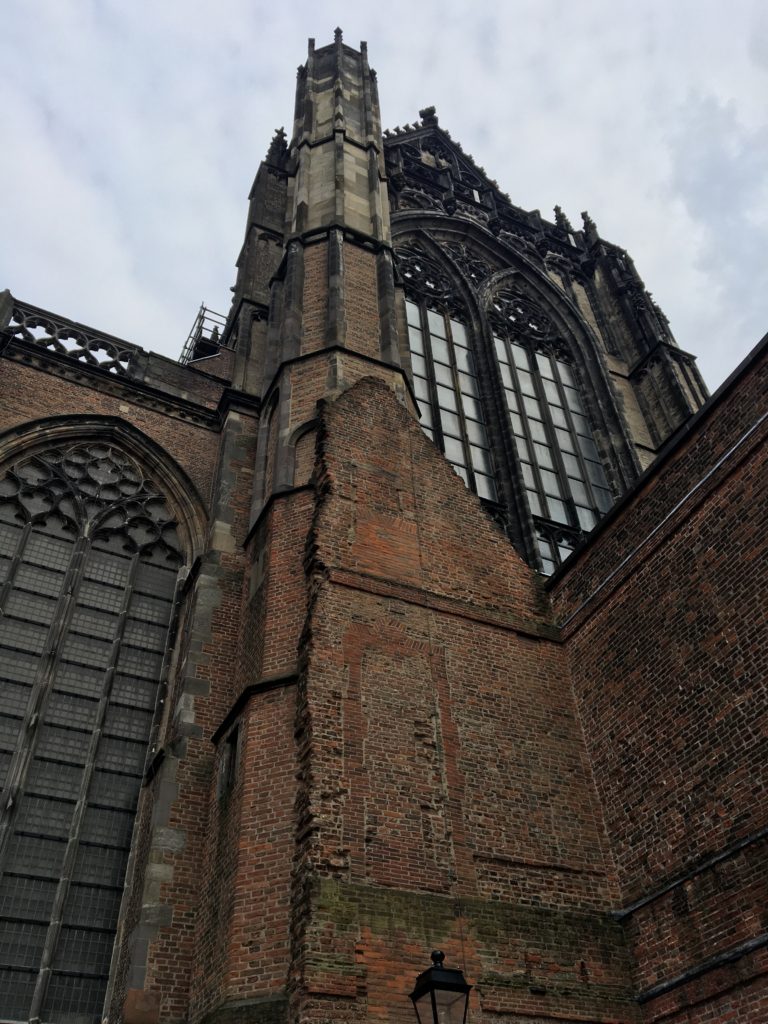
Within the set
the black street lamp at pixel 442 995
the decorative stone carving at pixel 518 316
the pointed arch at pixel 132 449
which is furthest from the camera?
the decorative stone carving at pixel 518 316

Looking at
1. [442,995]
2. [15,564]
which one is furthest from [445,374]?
[442,995]

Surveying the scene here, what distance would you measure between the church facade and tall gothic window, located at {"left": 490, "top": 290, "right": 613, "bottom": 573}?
4.97 ft

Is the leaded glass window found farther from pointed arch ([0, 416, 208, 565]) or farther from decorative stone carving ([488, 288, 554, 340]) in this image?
pointed arch ([0, 416, 208, 565])

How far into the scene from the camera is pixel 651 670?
8.24m

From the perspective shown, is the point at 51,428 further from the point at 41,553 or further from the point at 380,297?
the point at 380,297

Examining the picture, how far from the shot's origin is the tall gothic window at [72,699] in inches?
311

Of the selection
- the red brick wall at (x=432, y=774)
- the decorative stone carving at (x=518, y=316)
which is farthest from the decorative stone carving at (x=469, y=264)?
the red brick wall at (x=432, y=774)

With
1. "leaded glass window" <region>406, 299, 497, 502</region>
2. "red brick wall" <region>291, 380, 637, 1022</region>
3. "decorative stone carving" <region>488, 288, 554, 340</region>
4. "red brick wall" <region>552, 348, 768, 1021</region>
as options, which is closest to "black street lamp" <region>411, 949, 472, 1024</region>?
"red brick wall" <region>291, 380, 637, 1022</region>

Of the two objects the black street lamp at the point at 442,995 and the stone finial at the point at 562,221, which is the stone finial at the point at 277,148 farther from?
the black street lamp at the point at 442,995

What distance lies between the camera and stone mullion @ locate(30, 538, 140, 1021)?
25.1ft

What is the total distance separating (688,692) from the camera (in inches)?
303

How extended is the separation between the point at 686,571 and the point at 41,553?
742 cm

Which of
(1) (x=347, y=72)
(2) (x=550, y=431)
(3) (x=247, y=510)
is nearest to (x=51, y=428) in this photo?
(3) (x=247, y=510)

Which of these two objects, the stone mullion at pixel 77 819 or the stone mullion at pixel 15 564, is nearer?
the stone mullion at pixel 77 819
